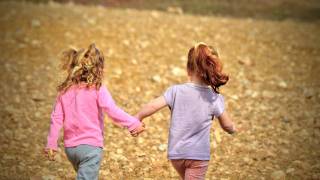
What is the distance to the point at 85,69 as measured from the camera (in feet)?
17.5

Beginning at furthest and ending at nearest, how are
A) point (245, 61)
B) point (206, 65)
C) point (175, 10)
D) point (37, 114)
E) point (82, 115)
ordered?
point (175, 10)
point (245, 61)
point (37, 114)
point (82, 115)
point (206, 65)

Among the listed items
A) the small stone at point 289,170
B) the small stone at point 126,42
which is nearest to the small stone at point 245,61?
the small stone at point 126,42

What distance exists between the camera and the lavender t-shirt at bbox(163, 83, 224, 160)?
205 inches

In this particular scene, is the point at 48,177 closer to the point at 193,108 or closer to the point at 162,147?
the point at 162,147

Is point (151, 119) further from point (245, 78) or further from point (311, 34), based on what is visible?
point (311, 34)

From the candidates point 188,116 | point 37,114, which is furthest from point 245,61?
point 188,116

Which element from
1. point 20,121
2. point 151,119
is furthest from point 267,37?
point 20,121

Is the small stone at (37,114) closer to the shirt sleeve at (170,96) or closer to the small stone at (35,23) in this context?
the shirt sleeve at (170,96)

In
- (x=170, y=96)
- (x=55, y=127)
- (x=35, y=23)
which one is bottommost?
(x=55, y=127)

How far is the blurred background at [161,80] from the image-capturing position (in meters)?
7.28

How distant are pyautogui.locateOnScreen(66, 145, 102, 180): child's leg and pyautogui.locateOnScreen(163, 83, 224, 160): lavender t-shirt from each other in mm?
661

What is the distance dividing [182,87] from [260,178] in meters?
2.22

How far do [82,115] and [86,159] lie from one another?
0.39 metres

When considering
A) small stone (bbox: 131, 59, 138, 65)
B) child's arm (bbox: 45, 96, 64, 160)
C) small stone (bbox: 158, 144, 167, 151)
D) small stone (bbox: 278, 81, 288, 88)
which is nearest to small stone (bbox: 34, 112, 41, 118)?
small stone (bbox: 158, 144, 167, 151)
